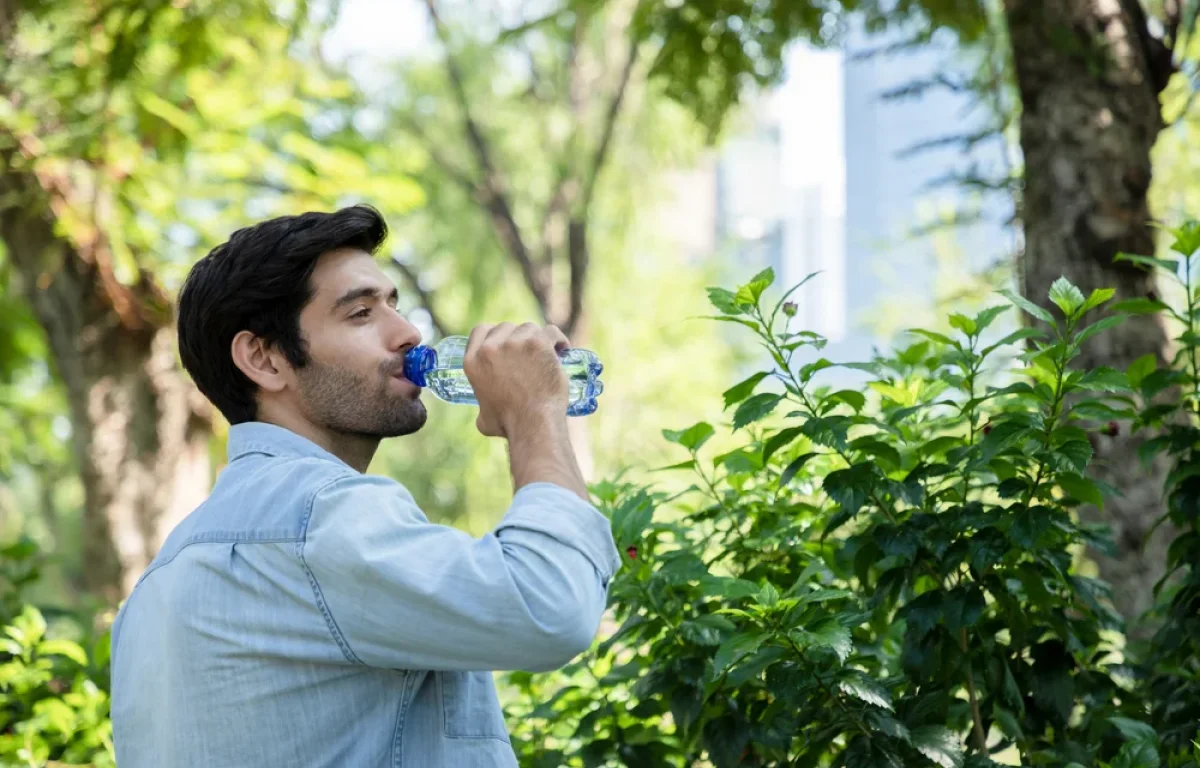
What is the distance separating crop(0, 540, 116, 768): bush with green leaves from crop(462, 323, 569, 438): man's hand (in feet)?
5.26

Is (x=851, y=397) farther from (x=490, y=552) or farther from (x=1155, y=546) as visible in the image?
(x=1155, y=546)

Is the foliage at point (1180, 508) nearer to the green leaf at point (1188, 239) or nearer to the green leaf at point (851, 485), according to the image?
the green leaf at point (1188, 239)

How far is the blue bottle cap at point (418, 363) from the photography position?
6.32 feet

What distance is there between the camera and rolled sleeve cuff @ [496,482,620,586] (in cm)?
153

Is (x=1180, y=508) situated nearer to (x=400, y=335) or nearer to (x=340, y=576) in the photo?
(x=400, y=335)

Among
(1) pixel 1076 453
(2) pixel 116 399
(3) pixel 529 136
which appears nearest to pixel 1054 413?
(1) pixel 1076 453

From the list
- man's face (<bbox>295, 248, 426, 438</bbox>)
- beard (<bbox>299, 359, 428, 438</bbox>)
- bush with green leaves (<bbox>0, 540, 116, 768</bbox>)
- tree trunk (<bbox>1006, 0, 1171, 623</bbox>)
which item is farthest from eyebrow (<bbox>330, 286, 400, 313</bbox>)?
tree trunk (<bbox>1006, 0, 1171, 623</bbox>)

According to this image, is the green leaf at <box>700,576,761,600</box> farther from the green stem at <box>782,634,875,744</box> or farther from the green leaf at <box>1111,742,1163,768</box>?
the green leaf at <box>1111,742,1163,768</box>

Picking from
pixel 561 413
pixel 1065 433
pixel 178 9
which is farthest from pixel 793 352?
pixel 178 9

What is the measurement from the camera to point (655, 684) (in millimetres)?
2295

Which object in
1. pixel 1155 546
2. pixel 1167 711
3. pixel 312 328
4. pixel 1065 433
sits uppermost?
pixel 312 328

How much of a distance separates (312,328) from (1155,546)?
269 centimetres

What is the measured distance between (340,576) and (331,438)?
0.44 meters

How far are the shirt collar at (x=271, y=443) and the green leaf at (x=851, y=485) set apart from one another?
2.69ft
